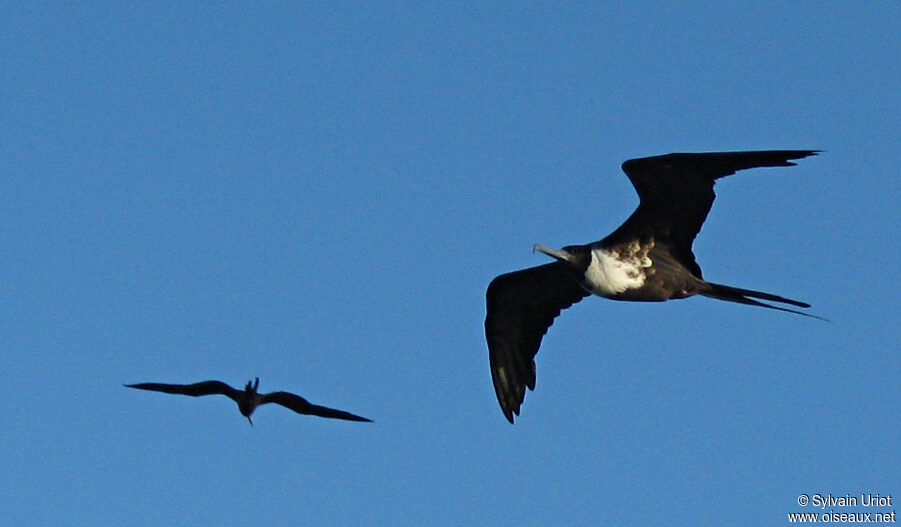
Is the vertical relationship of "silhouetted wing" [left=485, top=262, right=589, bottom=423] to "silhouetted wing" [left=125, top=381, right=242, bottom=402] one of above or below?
above

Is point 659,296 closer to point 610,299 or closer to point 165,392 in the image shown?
point 610,299

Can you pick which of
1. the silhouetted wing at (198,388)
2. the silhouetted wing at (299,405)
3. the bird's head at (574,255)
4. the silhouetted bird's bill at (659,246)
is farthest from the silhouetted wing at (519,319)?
the silhouetted wing at (198,388)

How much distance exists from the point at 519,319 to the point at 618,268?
1.98m

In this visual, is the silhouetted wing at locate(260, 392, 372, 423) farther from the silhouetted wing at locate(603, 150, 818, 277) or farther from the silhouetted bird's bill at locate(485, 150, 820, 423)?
the silhouetted wing at locate(603, 150, 818, 277)

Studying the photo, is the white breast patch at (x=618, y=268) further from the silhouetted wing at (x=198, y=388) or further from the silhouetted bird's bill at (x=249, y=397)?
the silhouetted wing at (x=198, y=388)

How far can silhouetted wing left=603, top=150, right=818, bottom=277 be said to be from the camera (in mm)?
13016

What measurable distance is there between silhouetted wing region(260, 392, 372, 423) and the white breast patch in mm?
2813

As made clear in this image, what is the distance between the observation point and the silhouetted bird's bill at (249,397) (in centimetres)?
1444

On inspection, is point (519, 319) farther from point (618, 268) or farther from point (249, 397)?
point (249, 397)

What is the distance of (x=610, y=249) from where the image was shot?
14.1 metres

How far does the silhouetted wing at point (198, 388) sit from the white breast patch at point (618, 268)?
3713 mm

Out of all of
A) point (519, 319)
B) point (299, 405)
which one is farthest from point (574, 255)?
point (299, 405)

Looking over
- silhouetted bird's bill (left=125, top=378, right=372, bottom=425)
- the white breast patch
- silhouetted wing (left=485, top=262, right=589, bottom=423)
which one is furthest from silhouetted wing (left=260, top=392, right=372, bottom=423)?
the white breast patch

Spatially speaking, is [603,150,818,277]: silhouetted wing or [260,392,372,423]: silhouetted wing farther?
[260,392,372,423]: silhouetted wing
